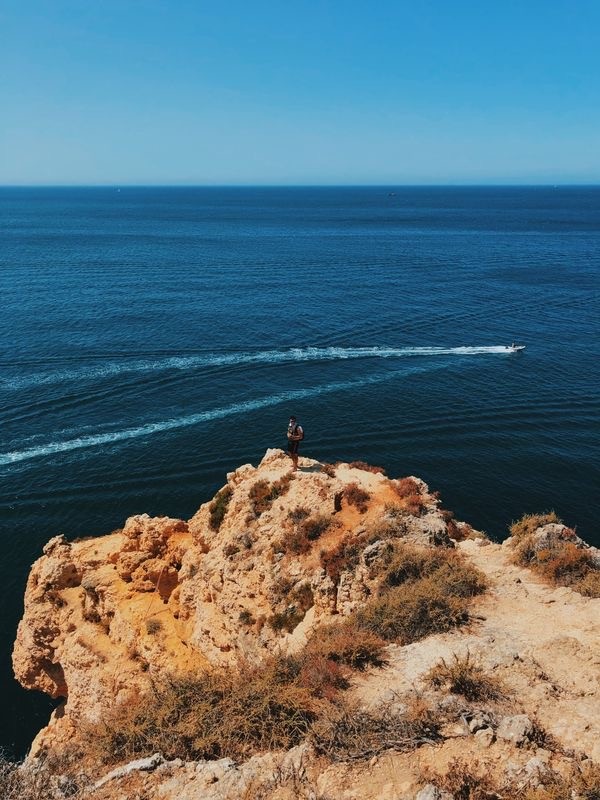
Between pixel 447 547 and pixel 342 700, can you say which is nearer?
pixel 342 700

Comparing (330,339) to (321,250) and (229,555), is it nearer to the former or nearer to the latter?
(229,555)

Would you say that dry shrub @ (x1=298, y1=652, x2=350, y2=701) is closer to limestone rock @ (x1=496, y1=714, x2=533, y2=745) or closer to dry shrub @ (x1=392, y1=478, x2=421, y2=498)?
limestone rock @ (x1=496, y1=714, x2=533, y2=745)

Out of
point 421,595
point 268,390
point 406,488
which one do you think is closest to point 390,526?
point 406,488

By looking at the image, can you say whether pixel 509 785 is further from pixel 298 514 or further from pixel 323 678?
pixel 298 514

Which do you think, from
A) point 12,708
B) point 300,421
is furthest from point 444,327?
point 12,708

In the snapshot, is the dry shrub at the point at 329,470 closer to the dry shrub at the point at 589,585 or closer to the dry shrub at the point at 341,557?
the dry shrub at the point at 341,557

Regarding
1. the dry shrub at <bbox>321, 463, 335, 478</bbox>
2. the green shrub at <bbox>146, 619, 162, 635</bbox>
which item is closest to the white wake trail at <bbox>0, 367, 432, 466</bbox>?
the green shrub at <bbox>146, 619, 162, 635</bbox>

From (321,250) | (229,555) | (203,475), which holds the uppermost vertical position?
(321,250)
